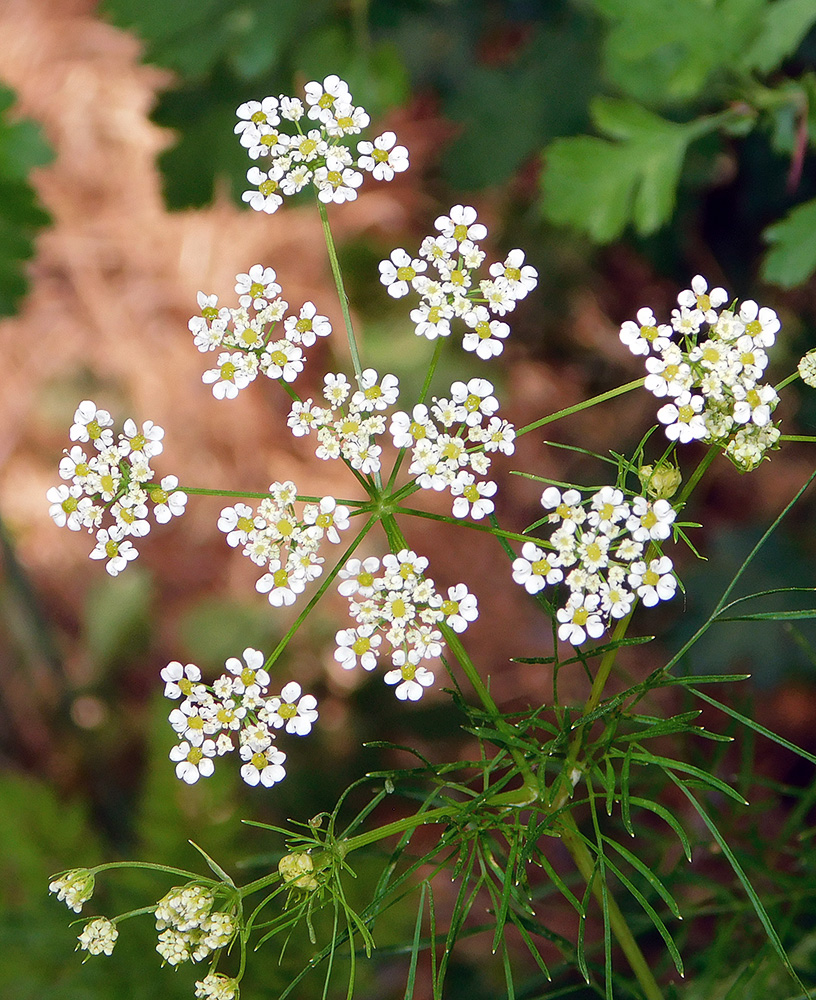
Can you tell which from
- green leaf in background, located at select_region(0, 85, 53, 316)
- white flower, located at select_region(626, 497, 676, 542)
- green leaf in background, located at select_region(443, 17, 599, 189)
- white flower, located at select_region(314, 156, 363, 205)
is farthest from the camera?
green leaf in background, located at select_region(443, 17, 599, 189)

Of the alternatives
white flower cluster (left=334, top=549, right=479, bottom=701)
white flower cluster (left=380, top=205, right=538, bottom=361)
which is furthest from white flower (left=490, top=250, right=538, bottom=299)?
white flower cluster (left=334, top=549, right=479, bottom=701)

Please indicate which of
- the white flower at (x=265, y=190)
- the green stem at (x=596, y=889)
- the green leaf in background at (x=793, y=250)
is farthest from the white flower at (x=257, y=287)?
the green leaf in background at (x=793, y=250)

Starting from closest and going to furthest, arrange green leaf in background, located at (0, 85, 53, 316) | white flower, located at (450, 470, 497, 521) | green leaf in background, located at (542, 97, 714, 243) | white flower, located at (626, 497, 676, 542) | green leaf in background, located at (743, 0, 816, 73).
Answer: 1. white flower, located at (626, 497, 676, 542)
2. white flower, located at (450, 470, 497, 521)
3. green leaf in background, located at (743, 0, 816, 73)
4. green leaf in background, located at (542, 97, 714, 243)
5. green leaf in background, located at (0, 85, 53, 316)

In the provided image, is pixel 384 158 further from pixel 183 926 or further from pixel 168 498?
pixel 183 926

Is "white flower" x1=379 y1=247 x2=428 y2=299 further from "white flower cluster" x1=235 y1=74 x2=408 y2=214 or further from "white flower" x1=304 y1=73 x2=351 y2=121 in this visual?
"white flower" x1=304 y1=73 x2=351 y2=121

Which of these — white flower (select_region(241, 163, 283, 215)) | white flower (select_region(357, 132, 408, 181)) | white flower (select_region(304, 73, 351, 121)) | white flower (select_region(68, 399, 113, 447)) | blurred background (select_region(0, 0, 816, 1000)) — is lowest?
blurred background (select_region(0, 0, 816, 1000))

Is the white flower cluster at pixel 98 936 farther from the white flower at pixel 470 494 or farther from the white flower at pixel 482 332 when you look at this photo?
the white flower at pixel 482 332

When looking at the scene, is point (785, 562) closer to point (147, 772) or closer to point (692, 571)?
point (692, 571)

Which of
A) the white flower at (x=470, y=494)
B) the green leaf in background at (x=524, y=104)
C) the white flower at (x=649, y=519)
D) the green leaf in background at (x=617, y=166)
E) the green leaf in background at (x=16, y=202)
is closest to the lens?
the white flower at (x=649, y=519)
